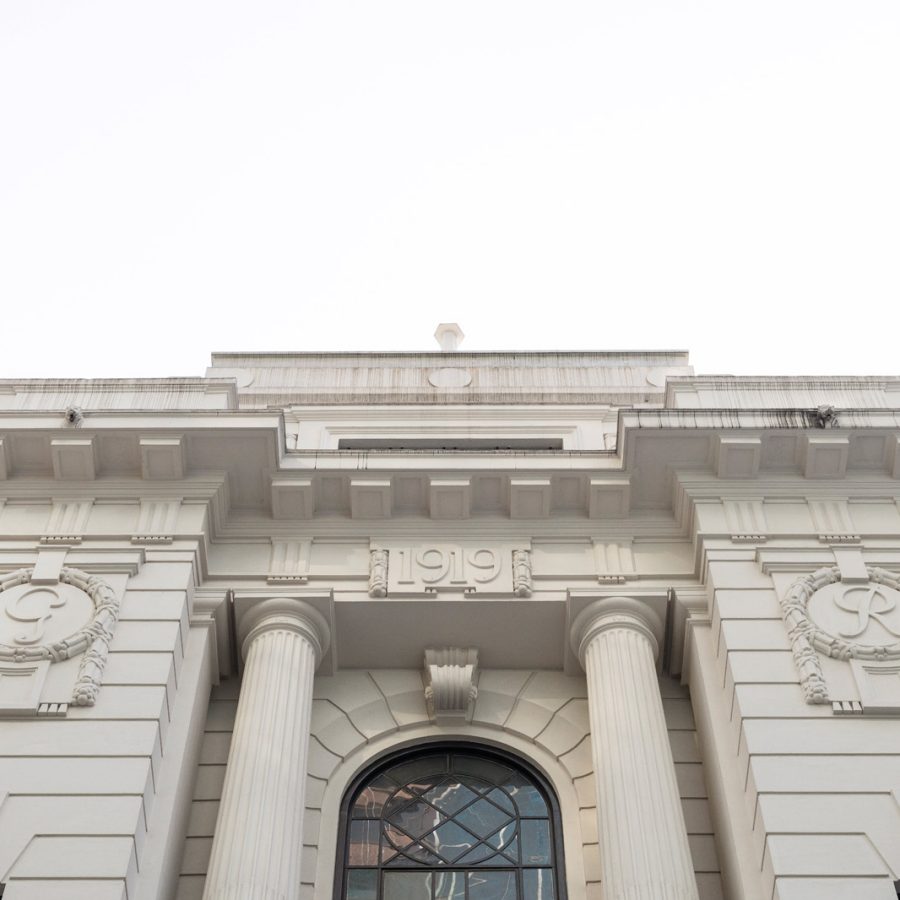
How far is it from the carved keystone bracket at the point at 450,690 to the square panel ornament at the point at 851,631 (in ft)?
13.3

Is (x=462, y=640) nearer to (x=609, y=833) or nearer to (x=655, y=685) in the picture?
(x=655, y=685)

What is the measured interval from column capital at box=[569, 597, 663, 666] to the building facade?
1.4 inches

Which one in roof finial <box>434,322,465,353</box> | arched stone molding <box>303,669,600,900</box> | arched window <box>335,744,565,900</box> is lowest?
arched window <box>335,744,565,900</box>

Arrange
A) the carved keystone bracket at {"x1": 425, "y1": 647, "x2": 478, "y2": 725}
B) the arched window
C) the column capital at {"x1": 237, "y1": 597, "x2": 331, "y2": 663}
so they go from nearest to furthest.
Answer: the arched window → the column capital at {"x1": 237, "y1": 597, "x2": 331, "y2": 663} → the carved keystone bracket at {"x1": 425, "y1": 647, "x2": 478, "y2": 725}

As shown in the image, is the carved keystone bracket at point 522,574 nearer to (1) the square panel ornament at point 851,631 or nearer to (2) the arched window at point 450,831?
(2) the arched window at point 450,831

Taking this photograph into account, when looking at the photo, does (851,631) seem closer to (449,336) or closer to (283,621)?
(283,621)

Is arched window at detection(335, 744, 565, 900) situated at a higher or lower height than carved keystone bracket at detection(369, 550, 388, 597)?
lower

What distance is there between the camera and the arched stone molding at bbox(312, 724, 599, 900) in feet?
51.3

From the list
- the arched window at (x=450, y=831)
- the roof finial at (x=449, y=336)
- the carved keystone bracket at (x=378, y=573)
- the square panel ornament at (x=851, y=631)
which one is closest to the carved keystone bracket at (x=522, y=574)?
the carved keystone bracket at (x=378, y=573)

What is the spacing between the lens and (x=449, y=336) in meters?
28.3

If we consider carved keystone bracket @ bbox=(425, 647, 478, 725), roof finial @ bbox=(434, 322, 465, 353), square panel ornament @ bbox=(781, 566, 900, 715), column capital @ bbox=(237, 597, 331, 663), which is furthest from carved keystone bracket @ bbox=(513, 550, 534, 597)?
roof finial @ bbox=(434, 322, 465, 353)

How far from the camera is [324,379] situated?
2583 centimetres

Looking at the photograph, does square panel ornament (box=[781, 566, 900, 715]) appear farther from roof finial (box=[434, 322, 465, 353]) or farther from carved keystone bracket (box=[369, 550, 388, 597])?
roof finial (box=[434, 322, 465, 353])

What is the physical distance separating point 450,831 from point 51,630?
532 centimetres
